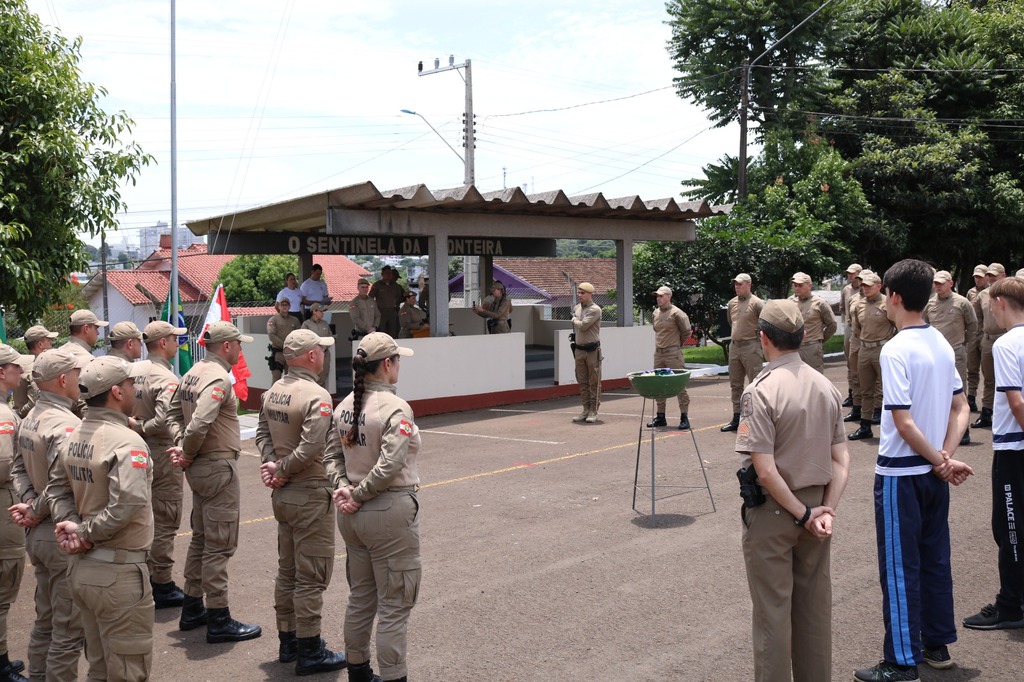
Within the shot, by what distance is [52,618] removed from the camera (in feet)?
18.0

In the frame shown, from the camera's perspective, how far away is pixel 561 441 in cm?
1327

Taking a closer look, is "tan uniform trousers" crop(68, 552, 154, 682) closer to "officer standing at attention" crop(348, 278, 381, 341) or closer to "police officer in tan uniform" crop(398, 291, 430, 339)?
"officer standing at attention" crop(348, 278, 381, 341)

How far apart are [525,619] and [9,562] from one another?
10.7 ft

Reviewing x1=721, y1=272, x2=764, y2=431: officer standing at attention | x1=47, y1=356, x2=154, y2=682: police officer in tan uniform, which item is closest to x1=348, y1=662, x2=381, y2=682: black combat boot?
x1=47, y1=356, x2=154, y2=682: police officer in tan uniform

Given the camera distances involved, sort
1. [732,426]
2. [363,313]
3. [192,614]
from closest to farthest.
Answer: [192,614] < [732,426] < [363,313]

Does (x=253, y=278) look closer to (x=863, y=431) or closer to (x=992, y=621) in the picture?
(x=863, y=431)

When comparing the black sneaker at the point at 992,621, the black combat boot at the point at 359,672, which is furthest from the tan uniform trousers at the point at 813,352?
the black combat boot at the point at 359,672

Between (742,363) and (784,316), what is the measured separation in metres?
8.75

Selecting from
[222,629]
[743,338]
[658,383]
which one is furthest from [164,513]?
[743,338]

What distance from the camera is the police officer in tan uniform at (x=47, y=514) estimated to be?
5.26 metres

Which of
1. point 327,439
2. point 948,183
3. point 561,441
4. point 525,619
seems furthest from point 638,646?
point 948,183

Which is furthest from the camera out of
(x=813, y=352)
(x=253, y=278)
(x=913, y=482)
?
(x=253, y=278)

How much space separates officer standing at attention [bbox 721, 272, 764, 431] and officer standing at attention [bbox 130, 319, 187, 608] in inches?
303

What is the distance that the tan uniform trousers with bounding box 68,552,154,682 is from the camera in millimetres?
4602
